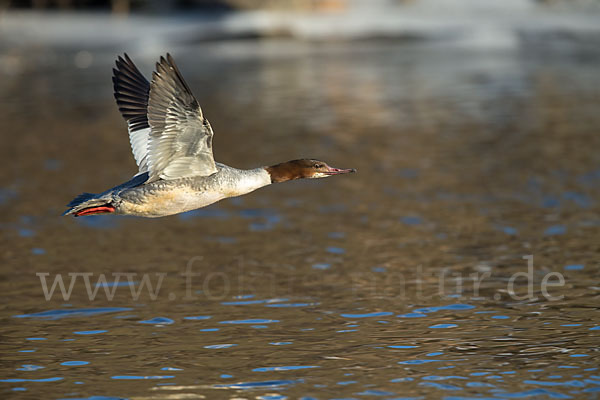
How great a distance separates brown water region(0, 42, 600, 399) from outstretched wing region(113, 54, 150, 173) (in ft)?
4.59

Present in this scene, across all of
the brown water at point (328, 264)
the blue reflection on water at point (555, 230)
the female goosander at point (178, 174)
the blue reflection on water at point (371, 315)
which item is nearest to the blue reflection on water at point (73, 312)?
the brown water at point (328, 264)

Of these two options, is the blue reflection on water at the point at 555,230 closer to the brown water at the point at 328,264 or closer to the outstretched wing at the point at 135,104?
the brown water at the point at 328,264

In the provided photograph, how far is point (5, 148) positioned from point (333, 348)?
12.1 meters

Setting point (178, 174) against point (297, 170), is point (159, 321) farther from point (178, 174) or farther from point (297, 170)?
point (297, 170)

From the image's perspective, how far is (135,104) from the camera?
26.6ft

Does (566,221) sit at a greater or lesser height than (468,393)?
greater

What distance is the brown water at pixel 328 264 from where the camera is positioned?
6.72 m

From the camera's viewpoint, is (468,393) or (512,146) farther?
(512,146)

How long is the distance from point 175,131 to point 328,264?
3020mm

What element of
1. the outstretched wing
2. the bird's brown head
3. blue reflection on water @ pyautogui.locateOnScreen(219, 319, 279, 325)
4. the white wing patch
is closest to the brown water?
blue reflection on water @ pyautogui.locateOnScreen(219, 319, 279, 325)

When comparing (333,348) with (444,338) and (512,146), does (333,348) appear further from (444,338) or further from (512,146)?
(512,146)

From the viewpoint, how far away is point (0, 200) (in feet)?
44.3

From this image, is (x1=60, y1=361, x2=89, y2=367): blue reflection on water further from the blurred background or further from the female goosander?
the female goosander

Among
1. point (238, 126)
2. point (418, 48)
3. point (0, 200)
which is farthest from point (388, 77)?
point (0, 200)
